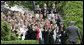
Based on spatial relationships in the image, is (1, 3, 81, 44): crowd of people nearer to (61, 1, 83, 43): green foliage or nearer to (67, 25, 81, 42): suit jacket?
(67, 25, 81, 42): suit jacket

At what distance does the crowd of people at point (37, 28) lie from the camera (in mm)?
18516

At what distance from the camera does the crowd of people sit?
18516mm

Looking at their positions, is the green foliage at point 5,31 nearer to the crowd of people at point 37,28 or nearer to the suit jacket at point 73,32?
the crowd of people at point 37,28

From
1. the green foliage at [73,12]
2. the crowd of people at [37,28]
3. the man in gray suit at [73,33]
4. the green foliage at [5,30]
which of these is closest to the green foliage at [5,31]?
the green foliage at [5,30]

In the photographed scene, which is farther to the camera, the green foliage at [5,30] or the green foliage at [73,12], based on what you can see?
the green foliage at [73,12]

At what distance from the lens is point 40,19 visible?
19703 millimetres

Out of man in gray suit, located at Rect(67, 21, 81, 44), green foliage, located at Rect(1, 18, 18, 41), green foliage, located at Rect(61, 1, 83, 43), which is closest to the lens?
man in gray suit, located at Rect(67, 21, 81, 44)

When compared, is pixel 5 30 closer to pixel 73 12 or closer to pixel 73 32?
pixel 73 32

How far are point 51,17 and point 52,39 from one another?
2108 millimetres

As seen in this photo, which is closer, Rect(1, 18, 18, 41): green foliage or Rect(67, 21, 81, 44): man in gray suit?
Rect(67, 21, 81, 44): man in gray suit

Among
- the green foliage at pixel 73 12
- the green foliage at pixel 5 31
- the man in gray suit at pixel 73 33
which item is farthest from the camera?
the green foliage at pixel 73 12

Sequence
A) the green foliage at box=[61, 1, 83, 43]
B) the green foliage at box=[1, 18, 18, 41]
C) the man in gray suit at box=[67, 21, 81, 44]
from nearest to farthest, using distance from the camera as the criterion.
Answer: the man in gray suit at box=[67, 21, 81, 44] < the green foliage at box=[1, 18, 18, 41] < the green foliage at box=[61, 1, 83, 43]

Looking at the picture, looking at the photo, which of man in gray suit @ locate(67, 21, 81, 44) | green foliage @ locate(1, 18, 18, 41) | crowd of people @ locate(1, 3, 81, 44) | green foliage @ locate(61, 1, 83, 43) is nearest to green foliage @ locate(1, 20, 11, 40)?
green foliage @ locate(1, 18, 18, 41)

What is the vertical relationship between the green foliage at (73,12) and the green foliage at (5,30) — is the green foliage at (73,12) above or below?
above
